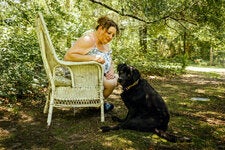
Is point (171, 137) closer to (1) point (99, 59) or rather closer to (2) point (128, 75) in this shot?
(2) point (128, 75)

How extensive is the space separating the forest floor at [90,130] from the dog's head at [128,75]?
574mm

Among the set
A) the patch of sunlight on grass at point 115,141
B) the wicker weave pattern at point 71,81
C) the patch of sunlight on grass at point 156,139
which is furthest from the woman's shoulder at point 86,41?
the patch of sunlight on grass at point 156,139

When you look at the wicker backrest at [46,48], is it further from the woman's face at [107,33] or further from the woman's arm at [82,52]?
the woman's face at [107,33]

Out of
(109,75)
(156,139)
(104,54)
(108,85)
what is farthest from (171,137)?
(104,54)

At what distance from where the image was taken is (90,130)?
10.9ft

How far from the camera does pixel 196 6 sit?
20.1ft

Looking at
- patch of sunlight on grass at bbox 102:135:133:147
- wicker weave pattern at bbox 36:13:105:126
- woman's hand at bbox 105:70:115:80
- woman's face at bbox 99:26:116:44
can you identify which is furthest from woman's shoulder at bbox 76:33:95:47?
patch of sunlight on grass at bbox 102:135:133:147

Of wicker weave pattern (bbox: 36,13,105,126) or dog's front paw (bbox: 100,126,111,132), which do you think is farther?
wicker weave pattern (bbox: 36,13,105,126)

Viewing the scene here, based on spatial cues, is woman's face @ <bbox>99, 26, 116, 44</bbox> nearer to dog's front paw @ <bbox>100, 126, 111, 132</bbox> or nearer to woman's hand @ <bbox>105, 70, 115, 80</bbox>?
woman's hand @ <bbox>105, 70, 115, 80</bbox>

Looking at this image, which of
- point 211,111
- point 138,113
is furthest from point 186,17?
point 138,113

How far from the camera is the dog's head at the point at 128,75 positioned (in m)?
Result: 3.30

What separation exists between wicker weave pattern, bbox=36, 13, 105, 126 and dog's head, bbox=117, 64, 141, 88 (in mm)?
284

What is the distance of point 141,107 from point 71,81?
0.92m

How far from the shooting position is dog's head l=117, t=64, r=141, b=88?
3.30m
